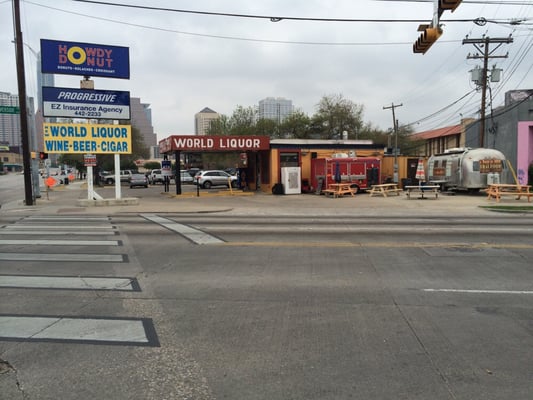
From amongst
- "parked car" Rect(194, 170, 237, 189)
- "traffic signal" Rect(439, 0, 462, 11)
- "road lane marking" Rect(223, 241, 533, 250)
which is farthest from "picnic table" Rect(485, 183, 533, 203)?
"parked car" Rect(194, 170, 237, 189)

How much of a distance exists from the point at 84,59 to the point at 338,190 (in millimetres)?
15367

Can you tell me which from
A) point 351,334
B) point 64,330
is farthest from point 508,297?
point 64,330

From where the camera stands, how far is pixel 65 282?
678 centimetres

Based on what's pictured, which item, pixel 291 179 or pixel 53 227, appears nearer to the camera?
pixel 53 227

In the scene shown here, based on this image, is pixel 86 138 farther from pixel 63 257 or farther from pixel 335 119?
pixel 335 119

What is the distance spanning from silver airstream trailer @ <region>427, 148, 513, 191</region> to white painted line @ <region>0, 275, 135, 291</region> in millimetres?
24288

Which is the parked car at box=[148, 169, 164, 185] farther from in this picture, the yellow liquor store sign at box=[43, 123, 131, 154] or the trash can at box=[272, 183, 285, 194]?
the yellow liquor store sign at box=[43, 123, 131, 154]

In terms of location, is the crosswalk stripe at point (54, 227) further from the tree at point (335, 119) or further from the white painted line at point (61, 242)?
the tree at point (335, 119)

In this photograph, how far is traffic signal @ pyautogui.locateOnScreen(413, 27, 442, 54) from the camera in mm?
10231

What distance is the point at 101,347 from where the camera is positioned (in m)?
4.31

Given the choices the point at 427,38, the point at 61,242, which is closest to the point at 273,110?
the point at 427,38

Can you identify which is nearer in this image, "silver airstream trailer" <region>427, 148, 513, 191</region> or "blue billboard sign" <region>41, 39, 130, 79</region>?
"blue billboard sign" <region>41, 39, 130, 79</region>

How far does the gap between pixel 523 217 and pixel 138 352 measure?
16028 mm

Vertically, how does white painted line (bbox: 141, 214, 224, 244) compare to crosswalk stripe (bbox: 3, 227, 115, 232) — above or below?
below
